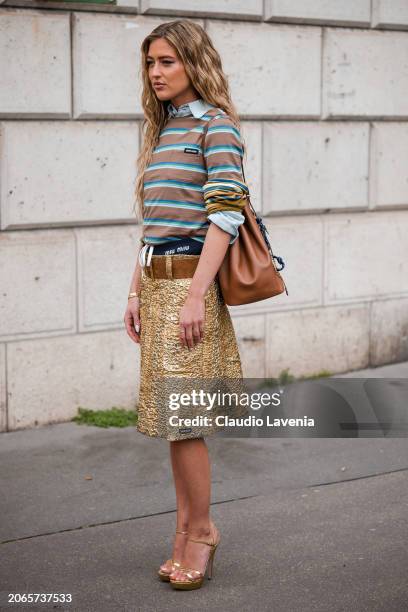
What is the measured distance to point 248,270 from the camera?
382 centimetres

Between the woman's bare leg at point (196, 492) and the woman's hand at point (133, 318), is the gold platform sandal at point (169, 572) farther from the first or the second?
the woman's hand at point (133, 318)

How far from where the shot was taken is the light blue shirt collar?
3.83 meters

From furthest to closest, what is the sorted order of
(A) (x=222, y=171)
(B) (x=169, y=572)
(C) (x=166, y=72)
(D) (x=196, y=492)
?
(B) (x=169, y=572), (D) (x=196, y=492), (C) (x=166, y=72), (A) (x=222, y=171)

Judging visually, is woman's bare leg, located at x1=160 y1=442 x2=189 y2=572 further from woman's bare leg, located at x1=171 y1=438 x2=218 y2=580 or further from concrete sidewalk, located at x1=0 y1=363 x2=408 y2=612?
concrete sidewalk, located at x1=0 y1=363 x2=408 y2=612

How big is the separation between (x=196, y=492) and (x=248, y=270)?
79 centimetres

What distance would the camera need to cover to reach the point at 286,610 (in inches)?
150

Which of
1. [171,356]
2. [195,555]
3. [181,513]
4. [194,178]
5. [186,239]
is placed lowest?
[195,555]

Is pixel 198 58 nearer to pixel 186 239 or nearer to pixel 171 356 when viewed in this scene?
pixel 186 239

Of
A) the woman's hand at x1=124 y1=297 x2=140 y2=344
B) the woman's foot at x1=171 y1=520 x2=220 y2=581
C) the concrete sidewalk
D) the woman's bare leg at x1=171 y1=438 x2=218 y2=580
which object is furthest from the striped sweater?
the concrete sidewalk

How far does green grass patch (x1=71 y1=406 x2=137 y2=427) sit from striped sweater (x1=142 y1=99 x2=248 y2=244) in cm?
262

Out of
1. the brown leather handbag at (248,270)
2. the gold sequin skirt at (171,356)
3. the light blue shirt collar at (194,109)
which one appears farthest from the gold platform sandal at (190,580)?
the light blue shirt collar at (194,109)

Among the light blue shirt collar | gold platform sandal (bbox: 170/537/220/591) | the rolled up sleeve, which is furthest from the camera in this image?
gold platform sandal (bbox: 170/537/220/591)

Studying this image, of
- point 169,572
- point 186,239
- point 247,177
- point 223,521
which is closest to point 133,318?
point 186,239

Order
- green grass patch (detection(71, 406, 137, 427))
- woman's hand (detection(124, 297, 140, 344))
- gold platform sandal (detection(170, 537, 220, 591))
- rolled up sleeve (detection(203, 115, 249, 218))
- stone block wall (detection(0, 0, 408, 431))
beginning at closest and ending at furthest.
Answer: rolled up sleeve (detection(203, 115, 249, 218)), gold platform sandal (detection(170, 537, 220, 591)), woman's hand (detection(124, 297, 140, 344)), stone block wall (detection(0, 0, 408, 431)), green grass patch (detection(71, 406, 137, 427))
